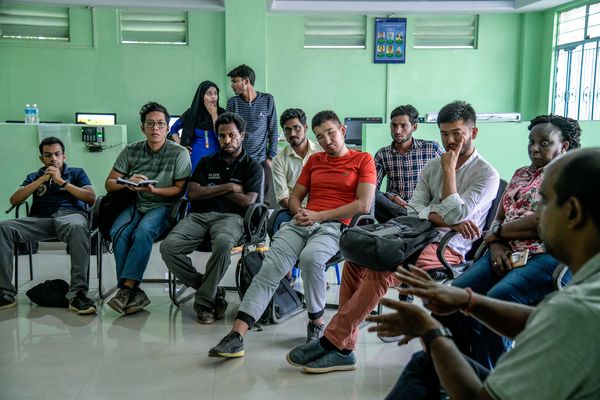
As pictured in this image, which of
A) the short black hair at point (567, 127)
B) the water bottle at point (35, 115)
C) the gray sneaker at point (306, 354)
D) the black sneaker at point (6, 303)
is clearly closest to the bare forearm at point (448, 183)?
the short black hair at point (567, 127)

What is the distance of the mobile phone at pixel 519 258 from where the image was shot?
2.13m

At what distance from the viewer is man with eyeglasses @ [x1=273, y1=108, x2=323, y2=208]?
11.3 ft

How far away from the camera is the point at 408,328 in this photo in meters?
1.16

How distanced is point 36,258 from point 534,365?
461 cm

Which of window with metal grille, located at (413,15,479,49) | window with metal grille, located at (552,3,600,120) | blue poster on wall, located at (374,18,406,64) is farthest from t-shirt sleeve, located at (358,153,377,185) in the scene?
window with metal grille, located at (413,15,479,49)

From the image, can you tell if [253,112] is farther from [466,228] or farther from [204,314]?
[466,228]

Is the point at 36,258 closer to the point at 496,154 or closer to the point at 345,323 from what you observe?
the point at 345,323

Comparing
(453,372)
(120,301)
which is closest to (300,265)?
(120,301)

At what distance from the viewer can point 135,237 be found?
127 inches

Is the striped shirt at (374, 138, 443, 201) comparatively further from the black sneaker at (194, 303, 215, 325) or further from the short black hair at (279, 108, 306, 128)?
the black sneaker at (194, 303, 215, 325)

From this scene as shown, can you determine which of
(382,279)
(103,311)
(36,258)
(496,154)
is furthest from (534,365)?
(496,154)

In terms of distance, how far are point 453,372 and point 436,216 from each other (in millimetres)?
1503

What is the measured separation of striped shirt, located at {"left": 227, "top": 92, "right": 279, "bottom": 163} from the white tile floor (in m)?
1.75

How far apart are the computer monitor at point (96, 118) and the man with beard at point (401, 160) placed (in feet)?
15.3
